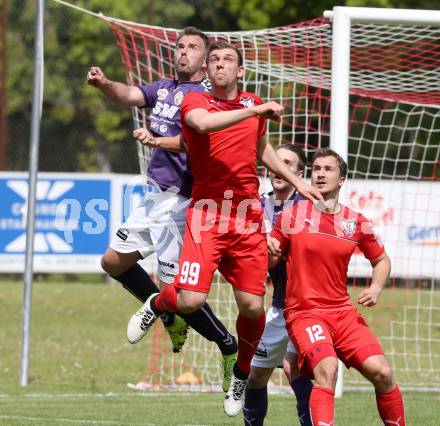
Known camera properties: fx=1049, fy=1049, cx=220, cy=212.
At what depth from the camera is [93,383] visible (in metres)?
11.8

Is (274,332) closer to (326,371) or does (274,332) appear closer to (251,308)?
(251,308)

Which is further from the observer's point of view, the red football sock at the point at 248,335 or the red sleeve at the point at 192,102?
the red football sock at the point at 248,335

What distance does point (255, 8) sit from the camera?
1057 inches

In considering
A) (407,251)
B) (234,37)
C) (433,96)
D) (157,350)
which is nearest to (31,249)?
(157,350)

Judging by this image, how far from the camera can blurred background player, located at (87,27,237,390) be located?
7.67 metres

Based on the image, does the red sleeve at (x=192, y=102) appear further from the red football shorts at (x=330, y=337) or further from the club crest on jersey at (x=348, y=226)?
the red football shorts at (x=330, y=337)

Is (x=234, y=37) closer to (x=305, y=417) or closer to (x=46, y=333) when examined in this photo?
(x=305, y=417)

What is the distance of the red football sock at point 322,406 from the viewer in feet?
21.6

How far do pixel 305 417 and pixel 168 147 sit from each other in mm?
2193

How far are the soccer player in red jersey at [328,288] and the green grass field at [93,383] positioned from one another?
2090mm

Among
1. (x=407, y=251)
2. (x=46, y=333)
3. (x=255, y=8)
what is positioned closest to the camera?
(x=46, y=333)

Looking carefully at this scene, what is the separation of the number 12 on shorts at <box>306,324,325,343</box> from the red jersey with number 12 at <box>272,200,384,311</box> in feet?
0.60

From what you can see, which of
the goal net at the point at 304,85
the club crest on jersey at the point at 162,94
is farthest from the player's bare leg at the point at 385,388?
the goal net at the point at 304,85

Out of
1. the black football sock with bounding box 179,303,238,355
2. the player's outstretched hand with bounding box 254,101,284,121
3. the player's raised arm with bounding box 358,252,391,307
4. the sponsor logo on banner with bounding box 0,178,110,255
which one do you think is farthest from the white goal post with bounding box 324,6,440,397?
the sponsor logo on banner with bounding box 0,178,110,255
